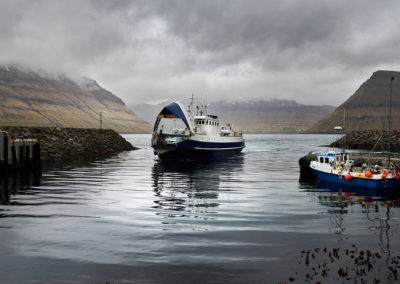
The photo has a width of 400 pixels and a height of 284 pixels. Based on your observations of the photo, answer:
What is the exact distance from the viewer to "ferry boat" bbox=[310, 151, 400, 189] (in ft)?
96.2

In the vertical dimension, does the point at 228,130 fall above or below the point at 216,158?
above

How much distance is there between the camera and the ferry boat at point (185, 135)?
191 feet

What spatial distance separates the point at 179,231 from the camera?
15.2m

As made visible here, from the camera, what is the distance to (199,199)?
23562mm

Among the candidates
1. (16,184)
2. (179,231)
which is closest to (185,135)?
(16,184)

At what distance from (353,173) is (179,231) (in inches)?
843

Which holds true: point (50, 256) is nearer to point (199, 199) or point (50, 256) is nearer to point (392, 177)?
point (199, 199)

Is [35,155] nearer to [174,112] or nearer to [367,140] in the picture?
[174,112]

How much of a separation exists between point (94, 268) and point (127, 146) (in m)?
86.7

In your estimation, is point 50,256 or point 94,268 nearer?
point 94,268

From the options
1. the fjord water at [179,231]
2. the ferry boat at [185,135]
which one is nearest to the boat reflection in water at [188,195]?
the fjord water at [179,231]

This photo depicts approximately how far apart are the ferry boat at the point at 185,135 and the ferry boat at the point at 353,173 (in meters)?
25.9

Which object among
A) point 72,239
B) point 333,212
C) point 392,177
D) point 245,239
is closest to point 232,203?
point 333,212

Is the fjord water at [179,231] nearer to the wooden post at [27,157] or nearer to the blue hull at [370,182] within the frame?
the blue hull at [370,182]
